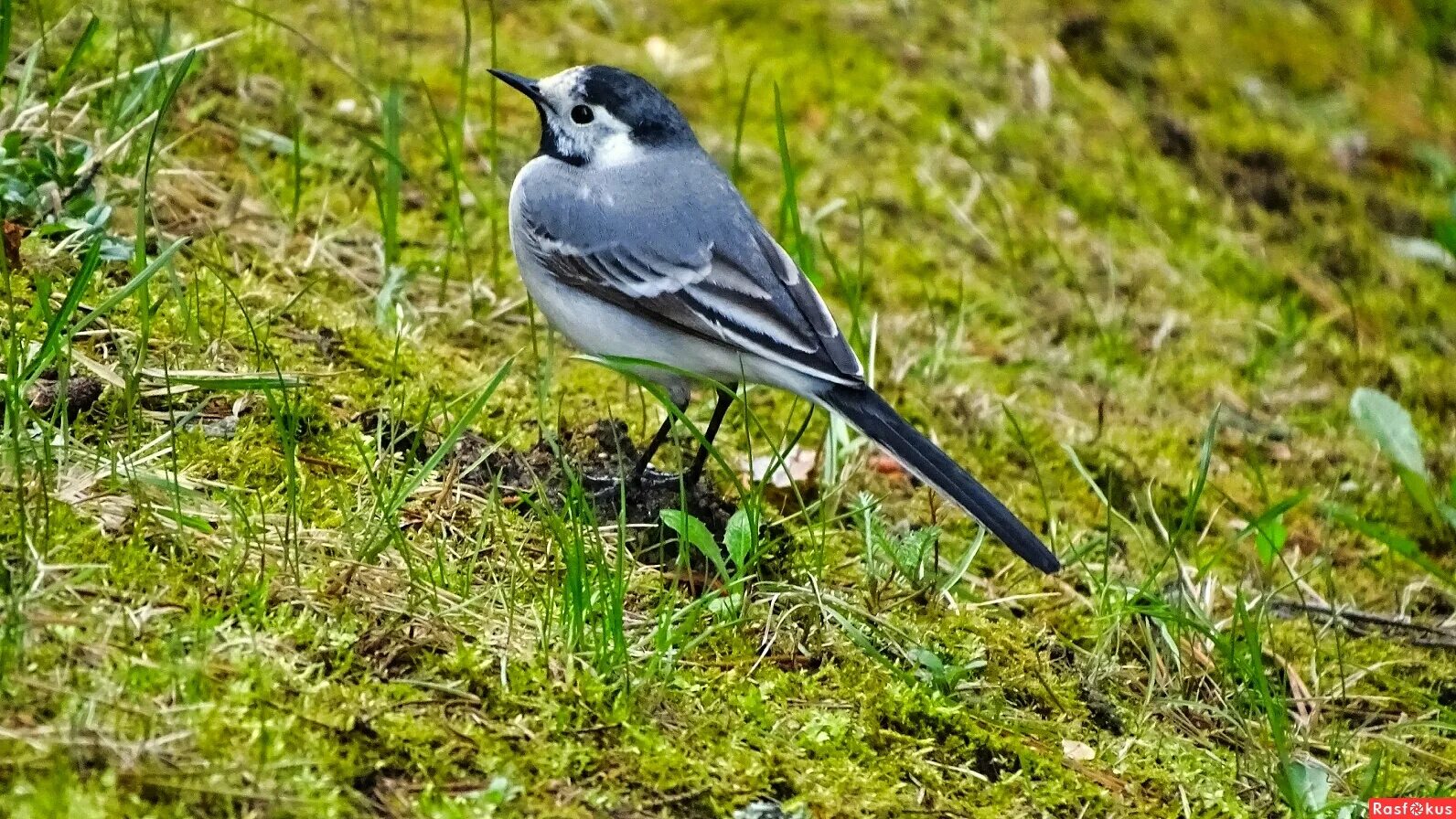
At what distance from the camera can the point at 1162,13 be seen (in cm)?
872

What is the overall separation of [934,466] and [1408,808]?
4.82 ft

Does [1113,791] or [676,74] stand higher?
[676,74]

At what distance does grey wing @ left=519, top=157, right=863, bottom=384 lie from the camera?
178 inches

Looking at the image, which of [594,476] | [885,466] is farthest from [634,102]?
[885,466]

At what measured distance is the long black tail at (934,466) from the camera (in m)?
3.95

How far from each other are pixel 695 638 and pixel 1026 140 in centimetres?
464

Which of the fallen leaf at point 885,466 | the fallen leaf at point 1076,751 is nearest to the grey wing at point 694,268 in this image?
the fallen leaf at point 885,466

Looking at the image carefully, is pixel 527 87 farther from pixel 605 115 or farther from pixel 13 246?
pixel 13 246

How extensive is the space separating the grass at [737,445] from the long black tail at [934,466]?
19 centimetres

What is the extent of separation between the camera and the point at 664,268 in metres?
4.81

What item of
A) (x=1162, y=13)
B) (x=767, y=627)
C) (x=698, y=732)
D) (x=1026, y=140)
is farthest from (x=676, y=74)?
(x=698, y=732)

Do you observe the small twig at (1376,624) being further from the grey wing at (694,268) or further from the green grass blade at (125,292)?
the green grass blade at (125,292)

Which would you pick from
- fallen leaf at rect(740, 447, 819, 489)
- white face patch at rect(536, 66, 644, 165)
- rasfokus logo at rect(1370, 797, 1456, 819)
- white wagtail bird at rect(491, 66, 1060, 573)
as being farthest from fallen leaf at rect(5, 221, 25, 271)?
rasfokus logo at rect(1370, 797, 1456, 819)

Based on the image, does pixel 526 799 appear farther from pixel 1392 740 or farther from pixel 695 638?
pixel 1392 740
